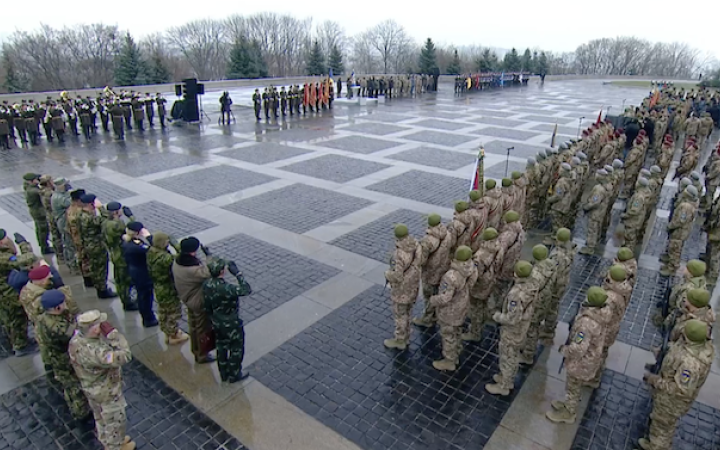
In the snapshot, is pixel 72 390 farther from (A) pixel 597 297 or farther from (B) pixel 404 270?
(A) pixel 597 297

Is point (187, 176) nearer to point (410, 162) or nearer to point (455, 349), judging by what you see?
point (410, 162)

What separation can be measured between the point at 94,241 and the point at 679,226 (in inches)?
369

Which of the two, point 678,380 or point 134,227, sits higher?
point 134,227

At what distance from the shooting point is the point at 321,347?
620 cm

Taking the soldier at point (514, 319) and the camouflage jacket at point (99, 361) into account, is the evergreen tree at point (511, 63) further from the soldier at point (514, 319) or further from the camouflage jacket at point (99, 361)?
the camouflage jacket at point (99, 361)

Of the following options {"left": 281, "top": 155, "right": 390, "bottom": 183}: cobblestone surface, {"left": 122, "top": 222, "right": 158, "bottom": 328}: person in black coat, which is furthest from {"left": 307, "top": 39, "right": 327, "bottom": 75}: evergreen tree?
{"left": 122, "top": 222, "right": 158, "bottom": 328}: person in black coat

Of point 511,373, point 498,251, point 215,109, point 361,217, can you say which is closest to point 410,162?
point 361,217

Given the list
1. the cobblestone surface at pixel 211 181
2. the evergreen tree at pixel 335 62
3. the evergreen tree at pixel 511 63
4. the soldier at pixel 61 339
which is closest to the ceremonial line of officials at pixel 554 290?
the soldier at pixel 61 339

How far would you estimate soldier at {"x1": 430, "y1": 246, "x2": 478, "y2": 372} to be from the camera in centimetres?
541

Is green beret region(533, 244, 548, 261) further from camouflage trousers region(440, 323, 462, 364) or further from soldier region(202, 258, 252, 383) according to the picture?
soldier region(202, 258, 252, 383)

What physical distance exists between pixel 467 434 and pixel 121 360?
11.1ft

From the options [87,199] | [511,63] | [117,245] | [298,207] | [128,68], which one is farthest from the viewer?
[511,63]

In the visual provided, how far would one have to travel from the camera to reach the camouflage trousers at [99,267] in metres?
7.12

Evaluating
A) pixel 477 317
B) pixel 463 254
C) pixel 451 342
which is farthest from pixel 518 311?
pixel 477 317
